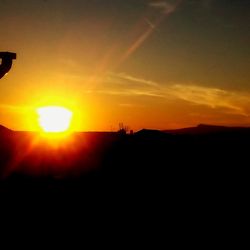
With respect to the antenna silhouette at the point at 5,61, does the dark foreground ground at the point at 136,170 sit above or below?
below

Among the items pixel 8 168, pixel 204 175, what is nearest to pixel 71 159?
pixel 8 168

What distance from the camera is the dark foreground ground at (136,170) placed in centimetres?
874

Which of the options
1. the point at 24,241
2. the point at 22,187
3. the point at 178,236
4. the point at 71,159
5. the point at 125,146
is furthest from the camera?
the point at 71,159

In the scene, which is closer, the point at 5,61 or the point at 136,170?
the point at 5,61

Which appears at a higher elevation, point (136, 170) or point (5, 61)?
point (5, 61)

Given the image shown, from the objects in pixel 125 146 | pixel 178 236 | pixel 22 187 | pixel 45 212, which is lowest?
pixel 178 236

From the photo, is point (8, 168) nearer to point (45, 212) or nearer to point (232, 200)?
point (45, 212)

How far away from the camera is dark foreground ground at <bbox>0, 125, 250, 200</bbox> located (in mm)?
8742

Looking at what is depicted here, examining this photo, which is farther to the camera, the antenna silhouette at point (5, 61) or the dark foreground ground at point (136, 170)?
the dark foreground ground at point (136, 170)

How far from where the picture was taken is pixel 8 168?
9969mm

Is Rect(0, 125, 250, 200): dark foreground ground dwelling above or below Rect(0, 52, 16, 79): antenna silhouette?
below

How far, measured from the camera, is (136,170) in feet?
32.1

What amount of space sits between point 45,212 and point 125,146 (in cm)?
405

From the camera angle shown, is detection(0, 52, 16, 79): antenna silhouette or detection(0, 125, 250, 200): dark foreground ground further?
detection(0, 125, 250, 200): dark foreground ground
